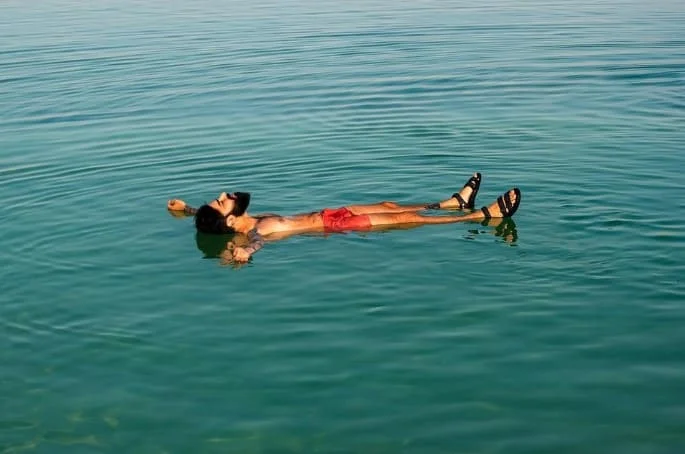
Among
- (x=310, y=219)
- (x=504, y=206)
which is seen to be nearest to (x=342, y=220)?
(x=310, y=219)

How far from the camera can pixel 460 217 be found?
54.7 ft

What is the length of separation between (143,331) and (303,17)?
36814mm

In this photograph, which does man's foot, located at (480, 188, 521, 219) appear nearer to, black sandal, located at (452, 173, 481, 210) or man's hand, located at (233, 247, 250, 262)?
black sandal, located at (452, 173, 481, 210)

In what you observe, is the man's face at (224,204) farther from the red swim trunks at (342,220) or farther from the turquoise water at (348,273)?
the red swim trunks at (342,220)

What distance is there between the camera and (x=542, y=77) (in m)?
30.5

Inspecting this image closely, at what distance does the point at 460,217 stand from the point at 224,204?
3897 millimetres

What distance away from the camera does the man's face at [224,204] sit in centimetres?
1608

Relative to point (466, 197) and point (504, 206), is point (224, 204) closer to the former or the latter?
point (466, 197)

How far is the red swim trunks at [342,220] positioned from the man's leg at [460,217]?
6.3 inches

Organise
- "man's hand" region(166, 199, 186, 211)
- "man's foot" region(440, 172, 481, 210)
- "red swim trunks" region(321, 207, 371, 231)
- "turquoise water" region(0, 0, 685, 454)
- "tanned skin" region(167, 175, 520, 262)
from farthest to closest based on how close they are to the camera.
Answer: "man's hand" region(166, 199, 186, 211)
"man's foot" region(440, 172, 481, 210)
"red swim trunks" region(321, 207, 371, 231)
"tanned skin" region(167, 175, 520, 262)
"turquoise water" region(0, 0, 685, 454)

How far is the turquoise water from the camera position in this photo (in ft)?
34.5

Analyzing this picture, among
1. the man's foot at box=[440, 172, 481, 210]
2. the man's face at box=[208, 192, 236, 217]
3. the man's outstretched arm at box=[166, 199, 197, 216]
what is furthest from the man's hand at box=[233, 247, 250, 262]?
the man's foot at box=[440, 172, 481, 210]

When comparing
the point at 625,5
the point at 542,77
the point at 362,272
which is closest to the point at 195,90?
the point at 542,77

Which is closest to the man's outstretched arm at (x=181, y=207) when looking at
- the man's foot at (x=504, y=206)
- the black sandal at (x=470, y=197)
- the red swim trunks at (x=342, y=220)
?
the red swim trunks at (x=342, y=220)
